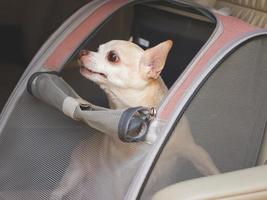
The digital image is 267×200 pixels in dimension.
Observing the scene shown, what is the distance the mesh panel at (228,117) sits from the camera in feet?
3.03

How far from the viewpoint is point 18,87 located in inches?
47.9

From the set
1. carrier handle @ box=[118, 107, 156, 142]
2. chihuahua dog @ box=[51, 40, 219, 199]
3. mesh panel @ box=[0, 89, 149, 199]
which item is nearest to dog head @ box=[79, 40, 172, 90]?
chihuahua dog @ box=[51, 40, 219, 199]

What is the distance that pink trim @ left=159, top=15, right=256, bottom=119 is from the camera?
3.00 ft

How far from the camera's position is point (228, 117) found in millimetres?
1000

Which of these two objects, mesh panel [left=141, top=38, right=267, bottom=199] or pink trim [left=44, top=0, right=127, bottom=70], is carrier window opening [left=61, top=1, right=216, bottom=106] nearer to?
pink trim [left=44, top=0, right=127, bottom=70]

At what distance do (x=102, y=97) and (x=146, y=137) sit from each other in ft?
1.07

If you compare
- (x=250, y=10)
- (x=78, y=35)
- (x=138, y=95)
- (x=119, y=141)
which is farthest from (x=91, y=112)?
(x=250, y=10)

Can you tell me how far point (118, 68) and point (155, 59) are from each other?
105 millimetres

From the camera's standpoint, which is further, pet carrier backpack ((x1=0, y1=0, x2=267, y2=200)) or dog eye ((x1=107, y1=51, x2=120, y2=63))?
dog eye ((x1=107, y1=51, x2=120, y2=63))

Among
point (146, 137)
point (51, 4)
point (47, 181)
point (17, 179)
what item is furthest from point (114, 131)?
point (51, 4)

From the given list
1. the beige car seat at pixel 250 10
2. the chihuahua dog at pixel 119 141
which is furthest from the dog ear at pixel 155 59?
the beige car seat at pixel 250 10

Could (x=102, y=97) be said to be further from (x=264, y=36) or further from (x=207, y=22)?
(x=264, y=36)

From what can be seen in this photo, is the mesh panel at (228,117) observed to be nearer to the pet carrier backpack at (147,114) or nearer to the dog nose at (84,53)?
the pet carrier backpack at (147,114)

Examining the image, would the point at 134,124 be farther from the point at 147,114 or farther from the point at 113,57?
the point at 113,57
